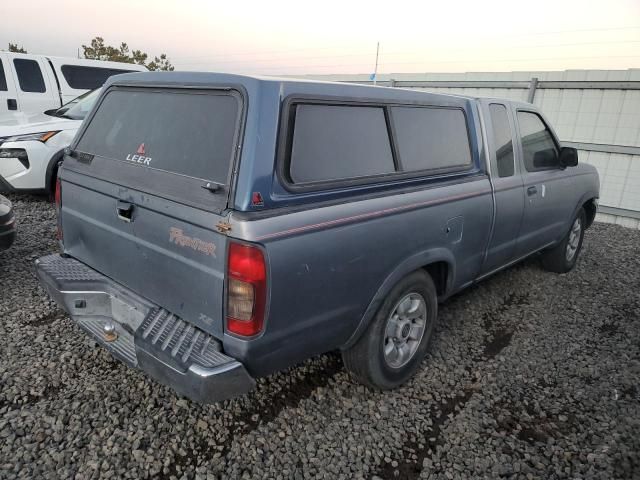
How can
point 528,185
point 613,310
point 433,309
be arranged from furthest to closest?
point 613,310
point 528,185
point 433,309

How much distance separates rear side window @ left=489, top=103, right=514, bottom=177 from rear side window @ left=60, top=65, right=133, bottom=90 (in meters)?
8.97

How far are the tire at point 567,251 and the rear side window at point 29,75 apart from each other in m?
9.73

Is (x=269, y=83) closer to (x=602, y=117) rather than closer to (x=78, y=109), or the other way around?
(x=78, y=109)

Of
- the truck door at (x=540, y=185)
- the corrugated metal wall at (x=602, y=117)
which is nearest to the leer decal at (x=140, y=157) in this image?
the truck door at (x=540, y=185)

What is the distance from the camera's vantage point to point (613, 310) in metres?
4.39

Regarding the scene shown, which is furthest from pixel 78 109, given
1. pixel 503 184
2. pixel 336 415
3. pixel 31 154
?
pixel 336 415

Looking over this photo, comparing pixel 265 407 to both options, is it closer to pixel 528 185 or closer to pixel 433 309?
pixel 433 309

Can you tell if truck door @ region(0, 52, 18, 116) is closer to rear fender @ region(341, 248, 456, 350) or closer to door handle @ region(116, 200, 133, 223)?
door handle @ region(116, 200, 133, 223)

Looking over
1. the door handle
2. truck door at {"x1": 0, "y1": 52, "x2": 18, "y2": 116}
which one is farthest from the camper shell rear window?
truck door at {"x1": 0, "y1": 52, "x2": 18, "y2": 116}

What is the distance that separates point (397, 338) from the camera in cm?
289

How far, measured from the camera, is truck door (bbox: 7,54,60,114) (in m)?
8.85

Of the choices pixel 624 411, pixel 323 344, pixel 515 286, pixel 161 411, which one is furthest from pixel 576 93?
pixel 161 411

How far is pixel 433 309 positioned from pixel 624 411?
134cm

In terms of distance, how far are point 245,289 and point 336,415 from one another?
120 centimetres
